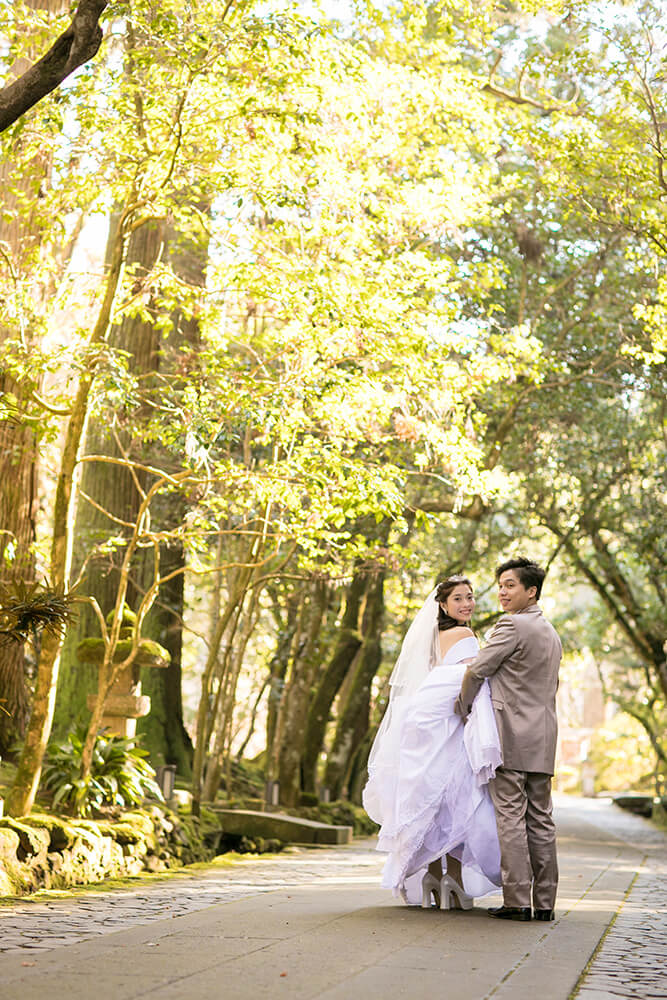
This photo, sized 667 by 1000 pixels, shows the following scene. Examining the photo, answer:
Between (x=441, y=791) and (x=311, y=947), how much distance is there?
2.00m

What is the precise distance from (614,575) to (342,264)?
58.5 ft

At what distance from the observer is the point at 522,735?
24.5 ft

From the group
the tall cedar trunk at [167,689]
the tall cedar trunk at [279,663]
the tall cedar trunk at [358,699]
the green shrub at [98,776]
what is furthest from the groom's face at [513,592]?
the tall cedar trunk at [358,699]


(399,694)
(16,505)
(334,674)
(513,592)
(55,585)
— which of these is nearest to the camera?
(513,592)

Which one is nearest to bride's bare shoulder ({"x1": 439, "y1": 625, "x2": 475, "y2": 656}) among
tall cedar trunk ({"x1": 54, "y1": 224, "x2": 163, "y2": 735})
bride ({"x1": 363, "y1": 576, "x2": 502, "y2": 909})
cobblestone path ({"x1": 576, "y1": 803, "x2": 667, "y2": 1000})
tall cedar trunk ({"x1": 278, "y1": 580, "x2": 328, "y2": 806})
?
bride ({"x1": 363, "y1": 576, "x2": 502, "y2": 909})

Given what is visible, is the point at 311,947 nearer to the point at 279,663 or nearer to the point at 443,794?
the point at 443,794

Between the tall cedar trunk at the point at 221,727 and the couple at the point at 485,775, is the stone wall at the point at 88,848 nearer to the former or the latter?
the couple at the point at 485,775

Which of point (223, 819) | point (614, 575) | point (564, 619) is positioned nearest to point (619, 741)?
point (564, 619)

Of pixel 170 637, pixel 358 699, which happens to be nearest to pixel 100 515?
pixel 170 637

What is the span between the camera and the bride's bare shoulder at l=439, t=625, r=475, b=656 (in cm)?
822

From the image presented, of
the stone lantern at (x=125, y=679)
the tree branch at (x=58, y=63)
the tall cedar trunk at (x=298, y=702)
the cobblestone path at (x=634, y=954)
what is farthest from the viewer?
the tall cedar trunk at (x=298, y=702)

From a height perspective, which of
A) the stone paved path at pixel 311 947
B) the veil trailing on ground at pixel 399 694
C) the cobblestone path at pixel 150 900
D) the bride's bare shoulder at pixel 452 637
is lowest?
the cobblestone path at pixel 150 900

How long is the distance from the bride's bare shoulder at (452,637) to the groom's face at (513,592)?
502 millimetres

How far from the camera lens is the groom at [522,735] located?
23.8 feet
